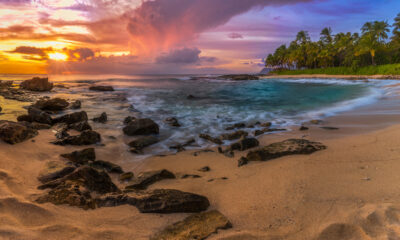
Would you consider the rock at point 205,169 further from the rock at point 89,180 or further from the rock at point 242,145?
the rock at point 89,180

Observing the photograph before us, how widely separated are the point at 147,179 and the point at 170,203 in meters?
1.24

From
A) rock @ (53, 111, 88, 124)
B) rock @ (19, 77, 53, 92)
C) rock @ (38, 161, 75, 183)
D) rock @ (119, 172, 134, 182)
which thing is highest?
rock @ (19, 77, 53, 92)

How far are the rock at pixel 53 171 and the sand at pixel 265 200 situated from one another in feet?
0.39

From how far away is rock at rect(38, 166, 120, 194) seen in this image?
3.09 meters

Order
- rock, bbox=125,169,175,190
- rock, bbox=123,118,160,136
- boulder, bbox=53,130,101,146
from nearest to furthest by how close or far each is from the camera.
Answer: rock, bbox=125,169,175,190
boulder, bbox=53,130,101,146
rock, bbox=123,118,160,136

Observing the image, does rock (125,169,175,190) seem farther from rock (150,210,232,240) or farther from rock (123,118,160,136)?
rock (123,118,160,136)

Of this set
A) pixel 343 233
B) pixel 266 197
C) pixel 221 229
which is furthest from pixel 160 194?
pixel 343 233

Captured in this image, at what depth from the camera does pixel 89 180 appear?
322 cm

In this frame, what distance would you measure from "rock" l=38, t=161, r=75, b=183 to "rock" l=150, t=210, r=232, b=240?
2.26 metres

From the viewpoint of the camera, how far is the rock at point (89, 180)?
3087mm

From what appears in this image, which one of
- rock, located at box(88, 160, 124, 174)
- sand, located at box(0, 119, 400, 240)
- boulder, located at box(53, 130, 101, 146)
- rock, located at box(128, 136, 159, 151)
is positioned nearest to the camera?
sand, located at box(0, 119, 400, 240)

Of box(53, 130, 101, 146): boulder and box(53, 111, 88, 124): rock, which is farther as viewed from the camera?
box(53, 111, 88, 124): rock

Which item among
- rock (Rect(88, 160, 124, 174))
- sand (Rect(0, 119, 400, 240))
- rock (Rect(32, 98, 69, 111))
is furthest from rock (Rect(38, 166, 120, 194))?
rock (Rect(32, 98, 69, 111))

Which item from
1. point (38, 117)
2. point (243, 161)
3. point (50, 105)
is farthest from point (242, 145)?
point (50, 105)
